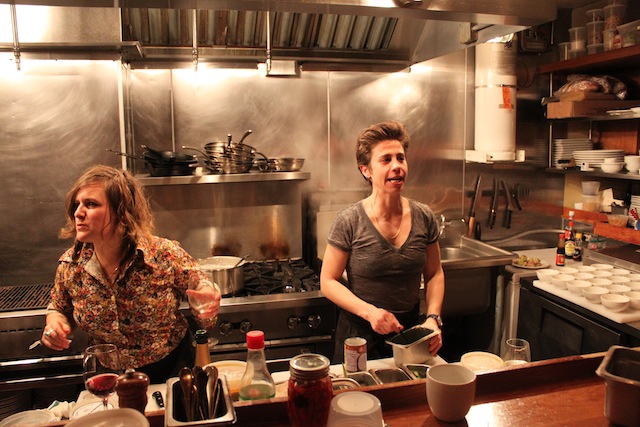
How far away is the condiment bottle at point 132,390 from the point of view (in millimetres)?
1135

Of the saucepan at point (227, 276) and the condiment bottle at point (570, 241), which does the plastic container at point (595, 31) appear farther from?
the saucepan at point (227, 276)

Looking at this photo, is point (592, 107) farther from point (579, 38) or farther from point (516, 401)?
point (516, 401)

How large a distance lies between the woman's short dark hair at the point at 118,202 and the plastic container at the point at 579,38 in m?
3.22

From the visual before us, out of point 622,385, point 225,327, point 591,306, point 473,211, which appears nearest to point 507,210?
point 473,211

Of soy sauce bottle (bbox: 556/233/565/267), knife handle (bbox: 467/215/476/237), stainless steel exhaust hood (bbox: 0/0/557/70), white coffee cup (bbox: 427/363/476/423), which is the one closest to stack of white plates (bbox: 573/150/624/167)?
soy sauce bottle (bbox: 556/233/565/267)

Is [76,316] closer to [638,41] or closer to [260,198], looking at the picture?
[260,198]

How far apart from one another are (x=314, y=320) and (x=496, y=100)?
1987 mm

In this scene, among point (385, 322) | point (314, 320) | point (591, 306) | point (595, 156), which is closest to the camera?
point (385, 322)

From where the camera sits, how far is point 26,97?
2.89 metres

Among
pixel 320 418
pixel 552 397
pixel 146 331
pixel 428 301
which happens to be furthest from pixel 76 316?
pixel 552 397

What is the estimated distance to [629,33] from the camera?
3.33 m

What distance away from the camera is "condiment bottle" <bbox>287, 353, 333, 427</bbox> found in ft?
3.73

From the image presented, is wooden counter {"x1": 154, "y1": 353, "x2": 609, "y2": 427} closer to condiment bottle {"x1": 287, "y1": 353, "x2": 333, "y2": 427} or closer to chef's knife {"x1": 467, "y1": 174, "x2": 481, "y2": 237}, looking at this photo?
condiment bottle {"x1": 287, "y1": 353, "x2": 333, "y2": 427}

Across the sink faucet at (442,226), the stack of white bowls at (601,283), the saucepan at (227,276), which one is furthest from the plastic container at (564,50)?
the saucepan at (227,276)
